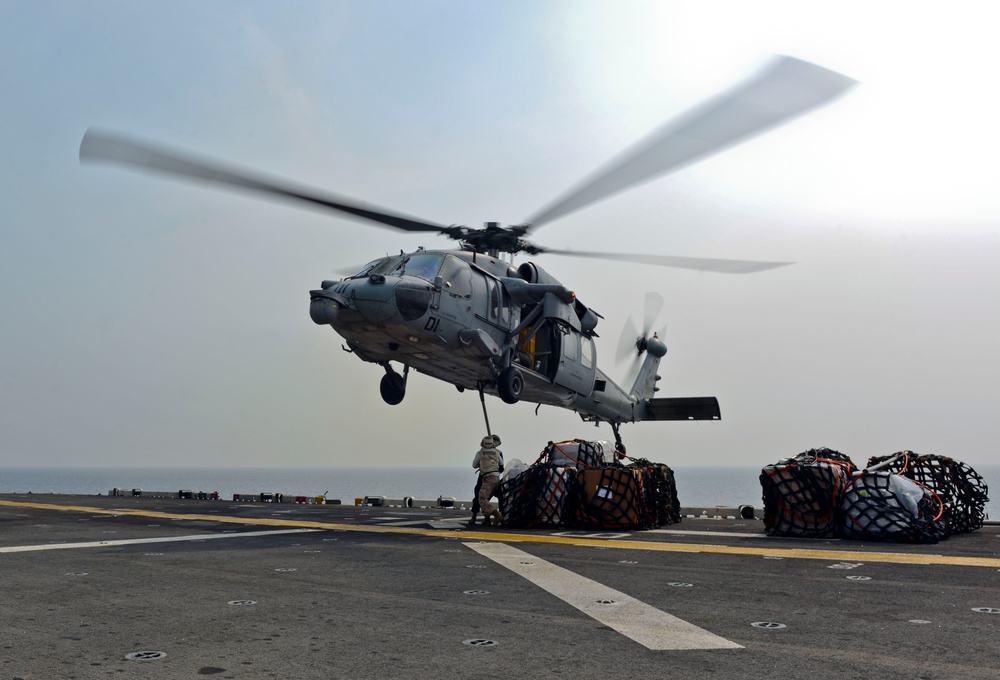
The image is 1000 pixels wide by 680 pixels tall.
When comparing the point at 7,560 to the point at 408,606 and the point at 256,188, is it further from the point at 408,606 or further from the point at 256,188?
the point at 256,188

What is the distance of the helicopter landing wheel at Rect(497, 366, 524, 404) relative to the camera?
18453 millimetres

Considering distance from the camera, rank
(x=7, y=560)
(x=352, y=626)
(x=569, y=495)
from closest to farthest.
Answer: (x=352, y=626)
(x=7, y=560)
(x=569, y=495)

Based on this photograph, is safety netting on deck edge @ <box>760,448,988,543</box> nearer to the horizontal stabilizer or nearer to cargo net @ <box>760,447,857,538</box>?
cargo net @ <box>760,447,857,538</box>

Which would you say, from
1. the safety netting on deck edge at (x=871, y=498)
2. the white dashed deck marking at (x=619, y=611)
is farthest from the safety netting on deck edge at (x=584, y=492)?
the white dashed deck marking at (x=619, y=611)

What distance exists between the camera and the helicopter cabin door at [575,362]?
66.9 feet

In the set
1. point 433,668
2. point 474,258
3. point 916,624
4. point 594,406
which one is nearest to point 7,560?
point 433,668

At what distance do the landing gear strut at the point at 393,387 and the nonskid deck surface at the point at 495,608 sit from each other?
728 cm

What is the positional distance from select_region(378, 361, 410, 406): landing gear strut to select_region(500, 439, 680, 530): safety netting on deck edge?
4.27 metres

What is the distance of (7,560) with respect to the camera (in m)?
9.67

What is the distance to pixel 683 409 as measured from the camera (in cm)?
2725

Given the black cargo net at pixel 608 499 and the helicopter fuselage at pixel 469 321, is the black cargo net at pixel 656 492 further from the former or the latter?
the helicopter fuselage at pixel 469 321

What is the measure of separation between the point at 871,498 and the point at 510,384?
8333mm

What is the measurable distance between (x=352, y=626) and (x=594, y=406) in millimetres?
18288

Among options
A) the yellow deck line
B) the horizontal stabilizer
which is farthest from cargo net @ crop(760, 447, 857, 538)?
the horizontal stabilizer
